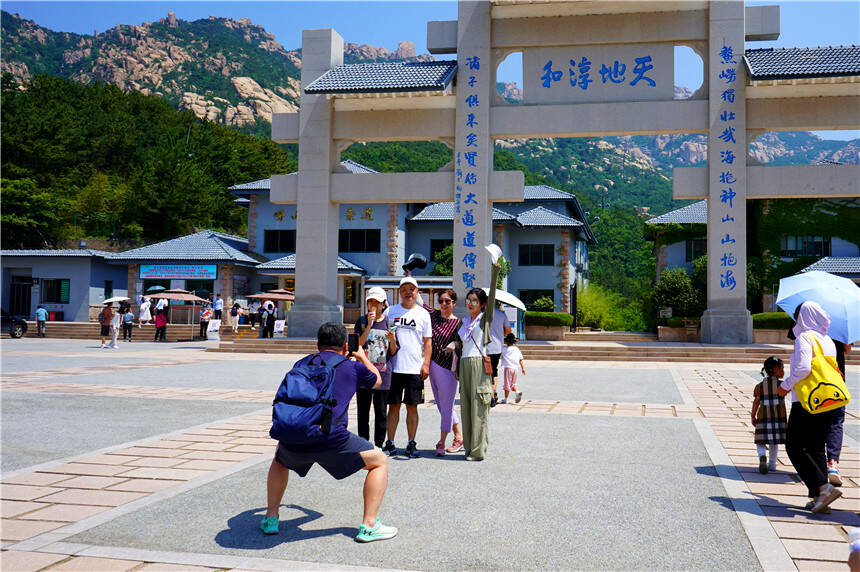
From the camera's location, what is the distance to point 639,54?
2222 centimetres

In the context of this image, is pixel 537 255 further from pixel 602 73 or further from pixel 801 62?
pixel 801 62

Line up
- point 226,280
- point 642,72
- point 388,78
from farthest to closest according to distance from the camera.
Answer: point 226,280, point 388,78, point 642,72

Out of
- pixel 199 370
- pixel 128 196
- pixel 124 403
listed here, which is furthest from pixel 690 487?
pixel 128 196

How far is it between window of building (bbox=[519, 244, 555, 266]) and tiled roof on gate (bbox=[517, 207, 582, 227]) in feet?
4.88

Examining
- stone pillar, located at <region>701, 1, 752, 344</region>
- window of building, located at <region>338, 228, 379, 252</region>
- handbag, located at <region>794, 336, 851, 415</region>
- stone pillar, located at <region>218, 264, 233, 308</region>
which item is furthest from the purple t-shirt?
window of building, located at <region>338, 228, 379, 252</region>

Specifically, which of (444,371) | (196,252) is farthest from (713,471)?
(196,252)

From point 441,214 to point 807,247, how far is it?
1932 cm

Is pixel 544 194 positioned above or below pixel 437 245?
above

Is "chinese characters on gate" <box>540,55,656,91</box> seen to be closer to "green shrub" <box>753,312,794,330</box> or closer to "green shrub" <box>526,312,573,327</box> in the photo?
"green shrub" <box>753,312,794,330</box>

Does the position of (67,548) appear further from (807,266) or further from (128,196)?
(128,196)

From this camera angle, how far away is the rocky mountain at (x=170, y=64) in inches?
4141

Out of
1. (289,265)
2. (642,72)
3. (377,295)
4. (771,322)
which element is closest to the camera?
(377,295)

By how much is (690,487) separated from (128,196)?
164 feet

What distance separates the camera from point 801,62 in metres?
20.7
